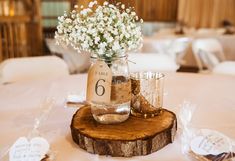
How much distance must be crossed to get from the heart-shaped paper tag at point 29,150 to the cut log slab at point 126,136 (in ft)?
0.37

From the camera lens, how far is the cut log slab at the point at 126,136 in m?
0.89

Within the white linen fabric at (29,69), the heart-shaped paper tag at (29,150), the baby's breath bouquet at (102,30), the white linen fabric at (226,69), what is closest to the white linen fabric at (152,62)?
the white linen fabric at (226,69)

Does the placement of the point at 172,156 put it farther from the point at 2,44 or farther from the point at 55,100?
the point at 2,44

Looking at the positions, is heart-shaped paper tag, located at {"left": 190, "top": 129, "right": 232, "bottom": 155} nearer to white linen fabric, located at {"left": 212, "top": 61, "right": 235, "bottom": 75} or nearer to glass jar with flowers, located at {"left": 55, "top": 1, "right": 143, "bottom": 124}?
glass jar with flowers, located at {"left": 55, "top": 1, "right": 143, "bottom": 124}

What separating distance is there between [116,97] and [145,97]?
150mm

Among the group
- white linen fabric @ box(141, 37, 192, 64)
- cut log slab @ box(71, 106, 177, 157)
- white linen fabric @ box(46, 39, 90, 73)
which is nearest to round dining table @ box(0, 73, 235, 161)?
cut log slab @ box(71, 106, 177, 157)

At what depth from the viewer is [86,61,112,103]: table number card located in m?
0.94

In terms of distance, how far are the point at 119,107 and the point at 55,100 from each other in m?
0.53

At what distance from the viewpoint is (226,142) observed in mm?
914

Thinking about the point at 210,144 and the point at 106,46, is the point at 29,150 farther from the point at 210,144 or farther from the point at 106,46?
the point at 210,144

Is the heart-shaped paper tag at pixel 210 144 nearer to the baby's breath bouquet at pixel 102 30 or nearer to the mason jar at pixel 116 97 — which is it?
the mason jar at pixel 116 97

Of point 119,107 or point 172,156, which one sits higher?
point 119,107

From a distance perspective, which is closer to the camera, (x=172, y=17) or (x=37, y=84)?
(x=37, y=84)

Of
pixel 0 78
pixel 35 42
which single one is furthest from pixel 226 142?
pixel 35 42
